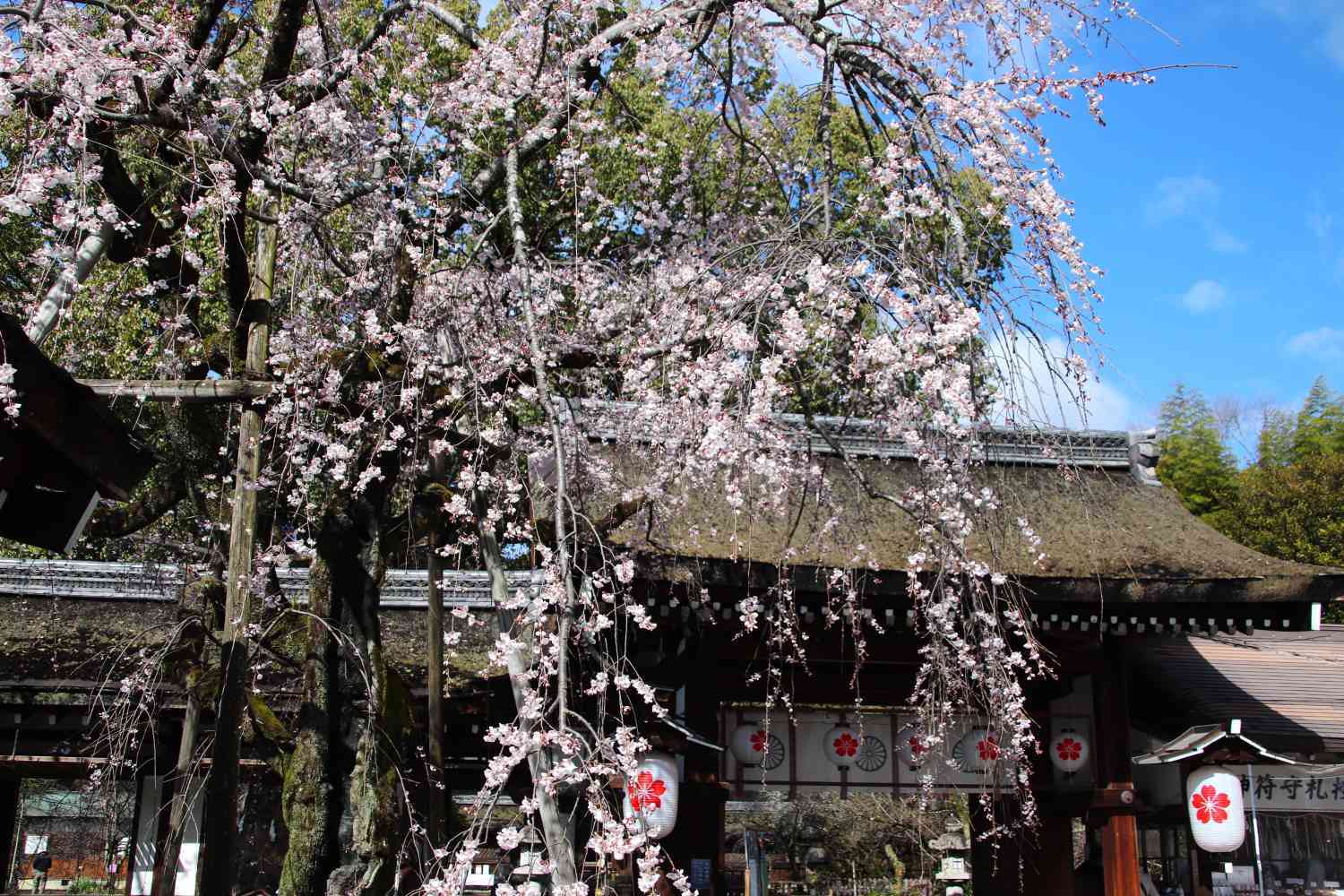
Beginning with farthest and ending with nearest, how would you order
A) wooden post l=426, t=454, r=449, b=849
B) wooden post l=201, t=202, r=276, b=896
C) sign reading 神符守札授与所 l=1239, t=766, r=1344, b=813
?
sign reading 神符守札授与所 l=1239, t=766, r=1344, b=813 < wooden post l=426, t=454, r=449, b=849 < wooden post l=201, t=202, r=276, b=896

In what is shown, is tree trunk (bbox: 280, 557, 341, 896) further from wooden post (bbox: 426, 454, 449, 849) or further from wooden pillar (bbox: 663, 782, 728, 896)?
wooden pillar (bbox: 663, 782, 728, 896)

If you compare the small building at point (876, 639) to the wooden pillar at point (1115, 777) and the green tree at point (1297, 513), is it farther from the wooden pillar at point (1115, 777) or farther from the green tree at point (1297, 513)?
the green tree at point (1297, 513)

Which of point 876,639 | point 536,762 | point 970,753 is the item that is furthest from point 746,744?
point 536,762

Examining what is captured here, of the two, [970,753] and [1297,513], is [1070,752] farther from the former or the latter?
[1297,513]

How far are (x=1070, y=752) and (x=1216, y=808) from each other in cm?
115

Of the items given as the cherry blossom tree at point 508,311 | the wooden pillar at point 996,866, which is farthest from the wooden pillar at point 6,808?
the wooden pillar at point 996,866

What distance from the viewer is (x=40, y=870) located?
64.2 feet

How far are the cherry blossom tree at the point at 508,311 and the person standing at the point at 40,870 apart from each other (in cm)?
1597

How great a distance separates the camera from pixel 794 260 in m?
4.74

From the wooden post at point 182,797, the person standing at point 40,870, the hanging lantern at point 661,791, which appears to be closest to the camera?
the wooden post at point 182,797

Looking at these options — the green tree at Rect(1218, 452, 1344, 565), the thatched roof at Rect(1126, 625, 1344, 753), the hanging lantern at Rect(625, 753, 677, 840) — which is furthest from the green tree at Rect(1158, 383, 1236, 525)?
the hanging lantern at Rect(625, 753, 677, 840)

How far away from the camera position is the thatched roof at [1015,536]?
289 inches

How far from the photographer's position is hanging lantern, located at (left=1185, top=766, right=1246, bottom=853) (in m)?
8.36

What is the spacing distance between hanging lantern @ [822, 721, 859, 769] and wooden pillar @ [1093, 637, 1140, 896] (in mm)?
1950
